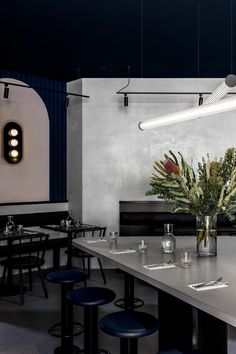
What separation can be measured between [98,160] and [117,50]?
188 centimetres

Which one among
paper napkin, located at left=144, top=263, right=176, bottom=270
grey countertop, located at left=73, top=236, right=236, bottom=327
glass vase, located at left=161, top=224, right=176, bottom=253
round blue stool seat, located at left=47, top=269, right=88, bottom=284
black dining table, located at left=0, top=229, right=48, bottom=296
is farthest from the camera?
black dining table, located at left=0, top=229, right=48, bottom=296

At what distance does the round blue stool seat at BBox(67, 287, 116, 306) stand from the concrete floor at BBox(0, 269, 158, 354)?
833 millimetres

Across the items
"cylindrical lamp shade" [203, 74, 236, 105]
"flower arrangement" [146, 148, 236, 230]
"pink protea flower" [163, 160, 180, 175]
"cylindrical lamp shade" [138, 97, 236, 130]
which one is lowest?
"flower arrangement" [146, 148, 236, 230]

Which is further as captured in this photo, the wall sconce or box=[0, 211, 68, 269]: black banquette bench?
the wall sconce

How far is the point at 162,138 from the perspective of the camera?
22.4ft

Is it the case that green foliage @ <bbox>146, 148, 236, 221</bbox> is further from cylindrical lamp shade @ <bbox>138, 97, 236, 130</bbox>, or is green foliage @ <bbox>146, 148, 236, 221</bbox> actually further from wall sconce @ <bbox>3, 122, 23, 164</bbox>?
wall sconce @ <bbox>3, 122, 23, 164</bbox>

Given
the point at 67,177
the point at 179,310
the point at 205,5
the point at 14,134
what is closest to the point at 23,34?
the point at 14,134

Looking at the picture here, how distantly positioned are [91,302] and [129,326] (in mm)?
549

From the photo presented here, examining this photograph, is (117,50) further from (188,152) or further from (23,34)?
(188,152)

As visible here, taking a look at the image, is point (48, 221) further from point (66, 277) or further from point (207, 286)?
point (207, 286)

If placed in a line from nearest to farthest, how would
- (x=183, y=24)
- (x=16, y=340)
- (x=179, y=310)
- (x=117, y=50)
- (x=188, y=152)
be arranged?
(x=179, y=310) → (x=16, y=340) → (x=183, y=24) → (x=117, y=50) → (x=188, y=152)

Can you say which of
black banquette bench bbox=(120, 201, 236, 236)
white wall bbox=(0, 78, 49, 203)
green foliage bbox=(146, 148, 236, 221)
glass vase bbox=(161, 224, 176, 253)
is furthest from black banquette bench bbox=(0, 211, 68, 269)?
green foliage bbox=(146, 148, 236, 221)

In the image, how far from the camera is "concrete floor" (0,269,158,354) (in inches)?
137

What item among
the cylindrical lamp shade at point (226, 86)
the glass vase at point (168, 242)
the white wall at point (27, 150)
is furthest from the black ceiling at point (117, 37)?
the glass vase at point (168, 242)
